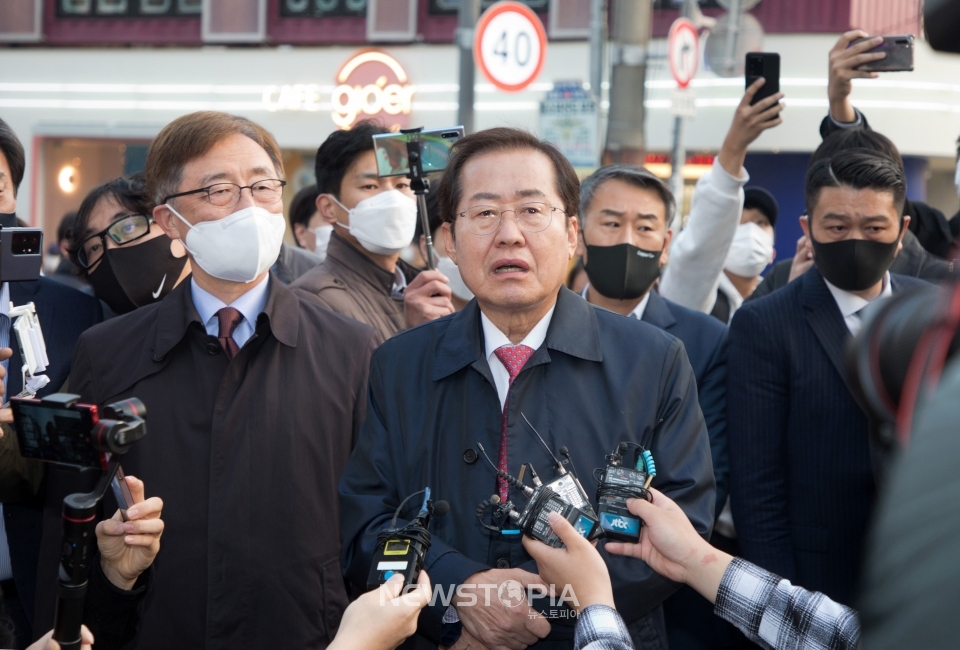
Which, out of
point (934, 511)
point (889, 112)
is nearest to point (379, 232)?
point (934, 511)

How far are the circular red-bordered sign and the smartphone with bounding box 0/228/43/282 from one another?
889 centimetres

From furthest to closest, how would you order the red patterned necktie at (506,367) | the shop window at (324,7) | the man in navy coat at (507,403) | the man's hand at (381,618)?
1. the shop window at (324,7)
2. the red patterned necktie at (506,367)
3. the man in navy coat at (507,403)
4. the man's hand at (381,618)

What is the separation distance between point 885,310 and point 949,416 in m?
0.30

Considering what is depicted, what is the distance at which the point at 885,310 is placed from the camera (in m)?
1.19

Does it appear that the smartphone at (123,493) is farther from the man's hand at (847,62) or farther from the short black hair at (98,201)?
the man's hand at (847,62)

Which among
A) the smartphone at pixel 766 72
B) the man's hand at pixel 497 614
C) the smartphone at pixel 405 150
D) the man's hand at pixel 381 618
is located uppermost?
the smartphone at pixel 766 72

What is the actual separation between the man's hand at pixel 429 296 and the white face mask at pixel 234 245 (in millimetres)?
870

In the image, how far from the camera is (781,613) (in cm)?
221

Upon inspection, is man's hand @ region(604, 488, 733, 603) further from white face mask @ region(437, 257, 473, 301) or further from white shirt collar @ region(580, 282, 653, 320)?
white face mask @ region(437, 257, 473, 301)

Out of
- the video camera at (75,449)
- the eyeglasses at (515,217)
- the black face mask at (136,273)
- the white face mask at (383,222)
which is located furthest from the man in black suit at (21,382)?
the eyeglasses at (515,217)

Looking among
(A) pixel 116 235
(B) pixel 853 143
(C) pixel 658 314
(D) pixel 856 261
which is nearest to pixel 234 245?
(A) pixel 116 235

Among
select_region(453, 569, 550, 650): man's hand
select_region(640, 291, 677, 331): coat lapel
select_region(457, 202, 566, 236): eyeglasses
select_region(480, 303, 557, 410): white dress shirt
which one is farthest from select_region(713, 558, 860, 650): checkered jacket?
select_region(640, 291, 677, 331): coat lapel

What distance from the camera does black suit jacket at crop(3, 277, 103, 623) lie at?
3402mm

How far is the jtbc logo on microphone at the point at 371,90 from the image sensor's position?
A: 1539 centimetres
